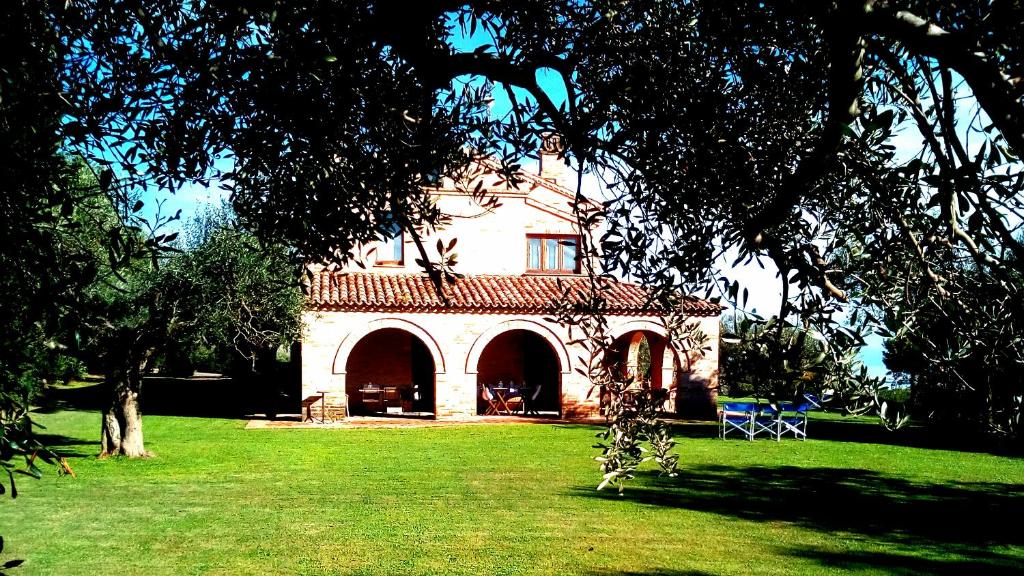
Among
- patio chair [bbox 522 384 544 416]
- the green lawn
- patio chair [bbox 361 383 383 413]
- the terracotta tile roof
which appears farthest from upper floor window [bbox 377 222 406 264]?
the green lawn

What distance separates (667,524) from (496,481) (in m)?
3.54

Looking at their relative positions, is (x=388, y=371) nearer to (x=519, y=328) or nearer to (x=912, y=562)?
(x=519, y=328)

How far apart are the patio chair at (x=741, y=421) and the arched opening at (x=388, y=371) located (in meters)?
8.56

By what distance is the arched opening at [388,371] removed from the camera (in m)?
25.5

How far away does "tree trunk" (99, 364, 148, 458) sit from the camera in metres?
15.2

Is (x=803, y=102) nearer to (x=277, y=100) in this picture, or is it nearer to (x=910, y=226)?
(x=910, y=226)

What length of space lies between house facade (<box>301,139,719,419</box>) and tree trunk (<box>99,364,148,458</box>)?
6.16 metres

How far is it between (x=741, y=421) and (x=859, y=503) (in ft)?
32.7

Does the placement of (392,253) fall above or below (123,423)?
above

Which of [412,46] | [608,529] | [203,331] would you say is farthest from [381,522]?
[412,46]

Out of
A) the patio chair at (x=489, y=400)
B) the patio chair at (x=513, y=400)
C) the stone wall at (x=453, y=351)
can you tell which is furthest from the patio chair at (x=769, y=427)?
the patio chair at (x=489, y=400)

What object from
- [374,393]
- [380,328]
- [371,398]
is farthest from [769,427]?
[371,398]

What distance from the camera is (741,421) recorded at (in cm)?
2236

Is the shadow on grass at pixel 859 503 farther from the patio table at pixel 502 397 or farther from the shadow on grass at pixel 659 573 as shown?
the patio table at pixel 502 397
